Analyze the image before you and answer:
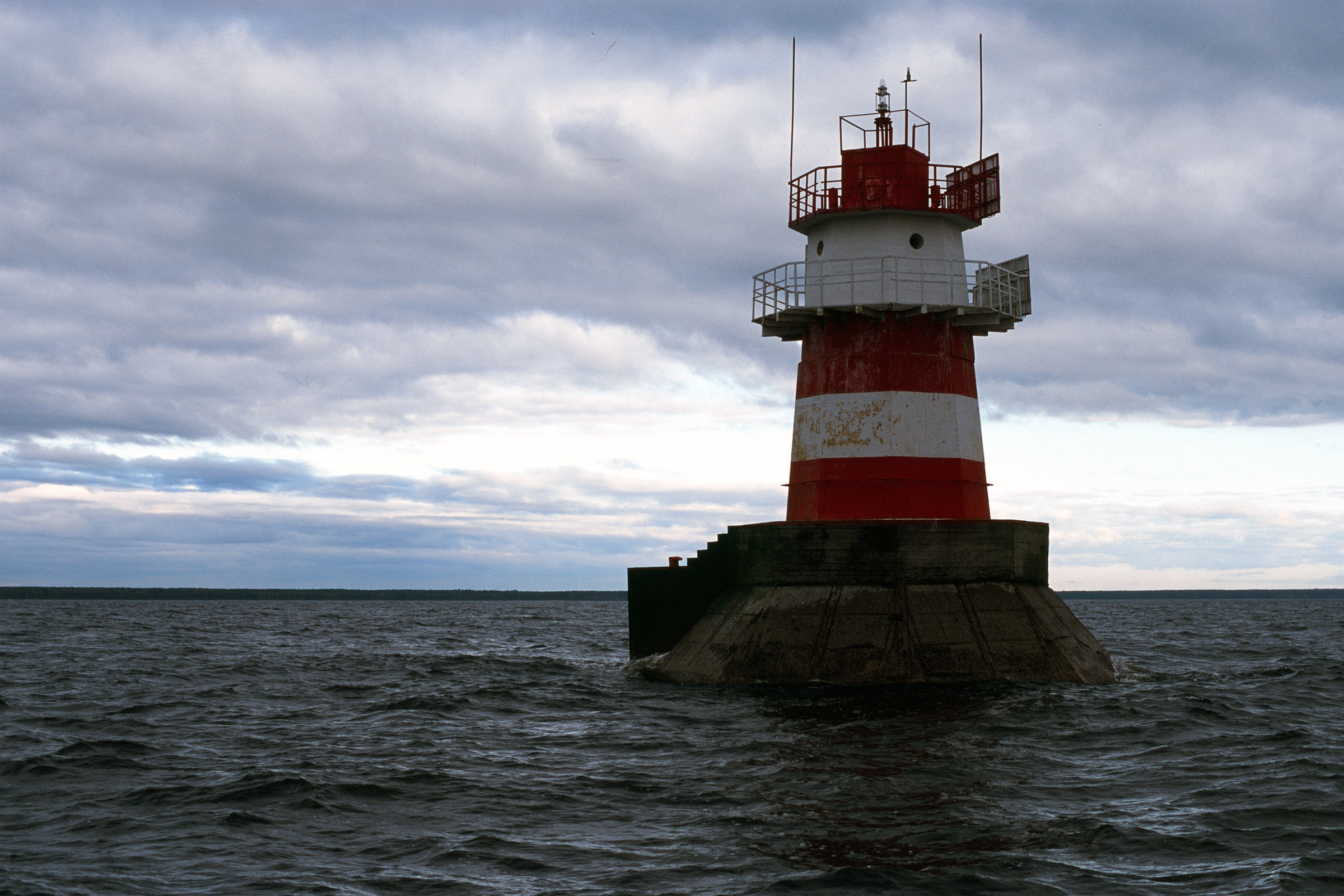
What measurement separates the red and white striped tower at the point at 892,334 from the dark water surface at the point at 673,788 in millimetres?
4061

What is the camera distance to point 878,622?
57.1 ft

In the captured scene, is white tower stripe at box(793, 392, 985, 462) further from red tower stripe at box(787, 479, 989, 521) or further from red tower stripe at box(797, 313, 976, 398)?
red tower stripe at box(787, 479, 989, 521)

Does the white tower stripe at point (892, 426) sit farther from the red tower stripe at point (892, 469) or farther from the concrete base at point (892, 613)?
the concrete base at point (892, 613)

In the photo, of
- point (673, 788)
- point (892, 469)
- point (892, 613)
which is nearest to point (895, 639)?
point (892, 613)

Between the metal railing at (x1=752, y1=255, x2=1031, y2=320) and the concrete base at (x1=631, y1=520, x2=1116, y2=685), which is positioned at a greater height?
the metal railing at (x1=752, y1=255, x2=1031, y2=320)

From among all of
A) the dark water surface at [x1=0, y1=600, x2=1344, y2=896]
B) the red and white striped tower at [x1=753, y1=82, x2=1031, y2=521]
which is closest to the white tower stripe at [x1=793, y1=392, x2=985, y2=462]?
the red and white striped tower at [x1=753, y1=82, x2=1031, y2=521]

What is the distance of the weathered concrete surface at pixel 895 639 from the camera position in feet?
56.0

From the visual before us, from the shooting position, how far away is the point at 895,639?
17.2m

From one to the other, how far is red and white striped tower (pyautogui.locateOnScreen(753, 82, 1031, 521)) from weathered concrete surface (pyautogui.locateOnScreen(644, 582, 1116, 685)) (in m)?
1.88

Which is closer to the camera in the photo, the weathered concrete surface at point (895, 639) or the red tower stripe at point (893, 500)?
the weathered concrete surface at point (895, 639)

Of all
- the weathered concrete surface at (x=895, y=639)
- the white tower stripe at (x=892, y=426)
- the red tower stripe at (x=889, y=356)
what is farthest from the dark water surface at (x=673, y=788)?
the red tower stripe at (x=889, y=356)

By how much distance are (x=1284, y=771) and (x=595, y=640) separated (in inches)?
1166

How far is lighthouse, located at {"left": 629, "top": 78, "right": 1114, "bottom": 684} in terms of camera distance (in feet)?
57.4

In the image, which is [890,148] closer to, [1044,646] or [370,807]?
[1044,646]
